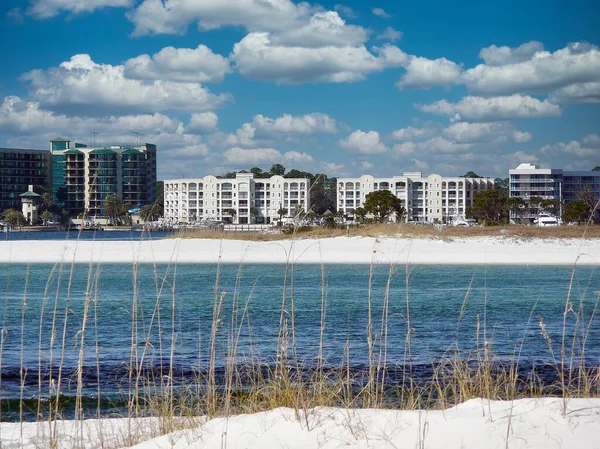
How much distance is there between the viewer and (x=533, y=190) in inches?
6156

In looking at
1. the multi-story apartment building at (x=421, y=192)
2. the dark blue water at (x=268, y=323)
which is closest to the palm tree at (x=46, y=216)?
the multi-story apartment building at (x=421, y=192)

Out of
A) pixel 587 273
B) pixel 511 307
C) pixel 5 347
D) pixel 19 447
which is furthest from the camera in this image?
pixel 587 273

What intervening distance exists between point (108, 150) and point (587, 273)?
492ft

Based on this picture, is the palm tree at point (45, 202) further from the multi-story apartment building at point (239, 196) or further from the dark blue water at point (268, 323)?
the dark blue water at point (268, 323)

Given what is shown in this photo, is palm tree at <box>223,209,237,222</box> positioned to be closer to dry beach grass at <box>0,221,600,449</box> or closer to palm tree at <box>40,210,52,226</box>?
palm tree at <box>40,210,52,226</box>

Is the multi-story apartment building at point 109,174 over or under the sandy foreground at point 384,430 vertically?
over

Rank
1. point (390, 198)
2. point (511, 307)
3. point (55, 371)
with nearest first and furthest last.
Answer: point (55, 371) < point (511, 307) < point (390, 198)

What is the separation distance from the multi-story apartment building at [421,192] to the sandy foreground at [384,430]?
162181 mm

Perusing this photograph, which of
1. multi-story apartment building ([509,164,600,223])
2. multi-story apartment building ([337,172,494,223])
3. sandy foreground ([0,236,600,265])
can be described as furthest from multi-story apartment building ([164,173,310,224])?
sandy foreground ([0,236,600,265])

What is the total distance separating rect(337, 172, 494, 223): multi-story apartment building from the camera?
560 ft

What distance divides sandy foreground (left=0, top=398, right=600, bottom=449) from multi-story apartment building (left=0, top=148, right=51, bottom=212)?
179 meters

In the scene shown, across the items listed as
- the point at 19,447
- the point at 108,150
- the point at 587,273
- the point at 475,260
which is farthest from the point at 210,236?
the point at 108,150

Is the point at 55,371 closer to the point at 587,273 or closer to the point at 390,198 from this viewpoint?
the point at 587,273

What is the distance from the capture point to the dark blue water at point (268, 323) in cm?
984
